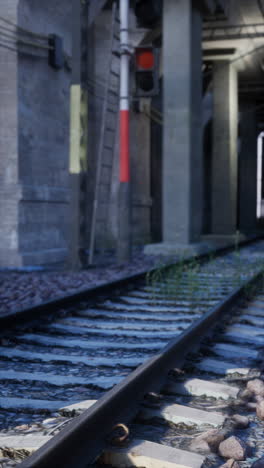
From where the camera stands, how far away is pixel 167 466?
1.81 metres

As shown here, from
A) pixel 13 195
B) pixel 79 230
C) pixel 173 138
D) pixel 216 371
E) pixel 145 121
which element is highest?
Answer: pixel 145 121

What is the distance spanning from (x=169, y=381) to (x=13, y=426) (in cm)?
90

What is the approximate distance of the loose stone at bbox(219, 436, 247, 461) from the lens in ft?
6.31

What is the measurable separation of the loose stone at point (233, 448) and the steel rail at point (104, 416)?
0.42 m

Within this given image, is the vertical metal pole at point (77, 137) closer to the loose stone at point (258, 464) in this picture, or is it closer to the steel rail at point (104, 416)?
the steel rail at point (104, 416)

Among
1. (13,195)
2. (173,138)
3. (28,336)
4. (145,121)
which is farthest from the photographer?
(145,121)

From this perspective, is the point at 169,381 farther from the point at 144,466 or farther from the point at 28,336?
the point at 28,336

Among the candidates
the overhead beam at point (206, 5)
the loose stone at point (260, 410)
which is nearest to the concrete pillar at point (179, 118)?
the overhead beam at point (206, 5)

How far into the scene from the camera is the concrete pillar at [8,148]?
9117mm

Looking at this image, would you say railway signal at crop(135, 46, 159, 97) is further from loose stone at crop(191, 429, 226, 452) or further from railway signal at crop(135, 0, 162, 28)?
loose stone at crop(191, 429, 226, 452)

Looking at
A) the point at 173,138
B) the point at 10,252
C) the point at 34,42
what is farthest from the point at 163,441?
the point at 173,138

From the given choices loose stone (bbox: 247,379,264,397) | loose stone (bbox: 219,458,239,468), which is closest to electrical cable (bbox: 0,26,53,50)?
loose stone (bbox: 247,379,264,397)

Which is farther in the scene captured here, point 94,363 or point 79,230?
point 79,230

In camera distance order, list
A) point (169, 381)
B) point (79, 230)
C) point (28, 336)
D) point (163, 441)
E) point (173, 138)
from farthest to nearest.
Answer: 1. point (173, 138)
2. point (79, 230)
3. point (28, 336)
4. point (169, 381)
5. point (163, 441)
